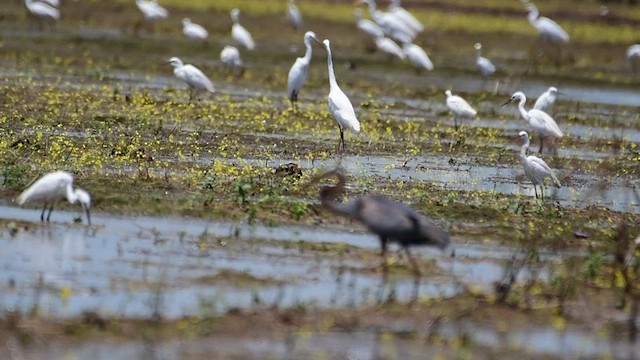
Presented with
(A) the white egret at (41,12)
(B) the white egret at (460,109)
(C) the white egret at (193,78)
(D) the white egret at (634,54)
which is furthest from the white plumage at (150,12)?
(B) the white egret at (460,109)

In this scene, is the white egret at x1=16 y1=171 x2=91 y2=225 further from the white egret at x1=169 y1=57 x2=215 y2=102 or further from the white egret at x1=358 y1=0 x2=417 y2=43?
the white egret at x1=358 y1=0 x2=417 y2=43

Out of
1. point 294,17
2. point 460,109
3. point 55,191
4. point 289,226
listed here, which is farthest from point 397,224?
point 294,17

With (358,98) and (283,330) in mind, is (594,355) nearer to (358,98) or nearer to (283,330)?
(283,330)

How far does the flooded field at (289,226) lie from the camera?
10.5 metres

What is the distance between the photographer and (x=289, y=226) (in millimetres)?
14711

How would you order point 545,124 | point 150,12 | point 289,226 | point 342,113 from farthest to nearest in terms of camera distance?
point 150,12 < point 545,124 < point 342,113 < point 289,226

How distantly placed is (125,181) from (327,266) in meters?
4.03

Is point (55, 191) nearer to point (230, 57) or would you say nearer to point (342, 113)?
point (342, 113)

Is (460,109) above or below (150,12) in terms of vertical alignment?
below

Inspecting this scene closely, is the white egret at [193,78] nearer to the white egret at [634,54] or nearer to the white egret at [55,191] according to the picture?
the white egret at [55,191]

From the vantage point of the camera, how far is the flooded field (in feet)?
34.4

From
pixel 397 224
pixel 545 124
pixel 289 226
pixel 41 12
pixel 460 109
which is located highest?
pixel 41 12

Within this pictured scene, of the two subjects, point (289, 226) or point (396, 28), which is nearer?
point (289, 226)

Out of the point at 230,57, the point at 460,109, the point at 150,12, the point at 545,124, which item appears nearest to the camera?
the point at 545,124
